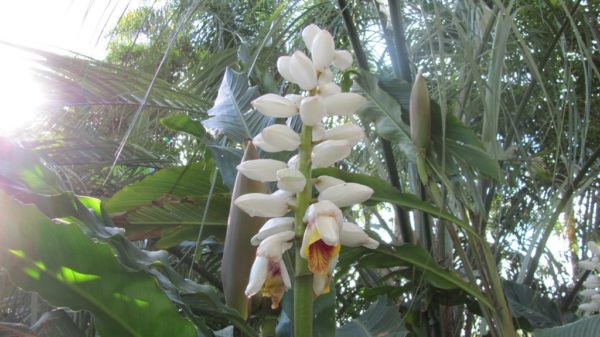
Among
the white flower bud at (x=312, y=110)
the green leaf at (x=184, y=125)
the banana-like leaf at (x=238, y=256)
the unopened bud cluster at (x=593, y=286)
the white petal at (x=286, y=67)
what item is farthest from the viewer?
the unopened bud cluster at (x=593, y=286)

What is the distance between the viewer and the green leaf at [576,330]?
121cm

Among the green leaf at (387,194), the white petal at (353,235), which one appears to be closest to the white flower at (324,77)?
the white petal at (353,235)

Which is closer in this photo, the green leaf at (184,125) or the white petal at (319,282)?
the white petal at (319,282)

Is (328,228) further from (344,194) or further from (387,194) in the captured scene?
(387,194)

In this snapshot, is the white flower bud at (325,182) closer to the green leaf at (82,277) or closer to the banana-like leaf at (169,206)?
the green leaf at (82,277)

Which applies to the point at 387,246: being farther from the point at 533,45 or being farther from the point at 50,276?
the point at 533,45

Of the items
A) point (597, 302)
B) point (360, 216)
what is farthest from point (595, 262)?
point (360, 216)

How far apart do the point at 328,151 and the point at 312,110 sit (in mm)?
62

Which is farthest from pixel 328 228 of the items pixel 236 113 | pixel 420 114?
pixel 236 113

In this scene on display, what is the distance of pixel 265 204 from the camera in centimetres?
81

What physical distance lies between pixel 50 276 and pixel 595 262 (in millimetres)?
1357

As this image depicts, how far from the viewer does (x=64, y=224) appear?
848 mm

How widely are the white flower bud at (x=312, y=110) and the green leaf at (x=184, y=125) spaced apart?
26.7 inches

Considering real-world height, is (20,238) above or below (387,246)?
below
